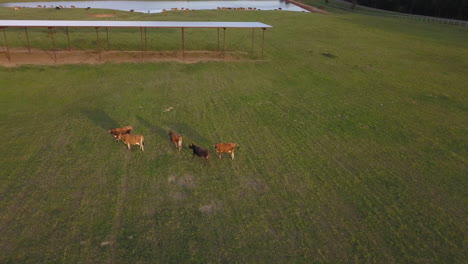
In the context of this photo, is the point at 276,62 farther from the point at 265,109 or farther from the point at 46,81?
the point at 46,81

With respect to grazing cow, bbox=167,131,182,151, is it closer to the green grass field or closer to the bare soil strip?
the green grass field

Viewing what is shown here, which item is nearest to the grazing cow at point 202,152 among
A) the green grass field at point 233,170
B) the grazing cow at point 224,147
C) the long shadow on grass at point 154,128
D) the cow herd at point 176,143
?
the cow herd at point 176,143

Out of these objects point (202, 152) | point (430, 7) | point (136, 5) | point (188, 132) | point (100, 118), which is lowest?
point (188, 132)

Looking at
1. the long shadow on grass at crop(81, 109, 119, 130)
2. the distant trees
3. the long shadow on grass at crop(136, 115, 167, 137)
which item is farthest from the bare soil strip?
the distant trees

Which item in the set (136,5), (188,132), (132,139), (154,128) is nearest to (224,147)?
(188,132)

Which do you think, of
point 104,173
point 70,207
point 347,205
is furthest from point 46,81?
point 347,205

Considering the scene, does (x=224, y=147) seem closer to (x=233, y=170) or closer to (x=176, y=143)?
(x=233, y=170)
